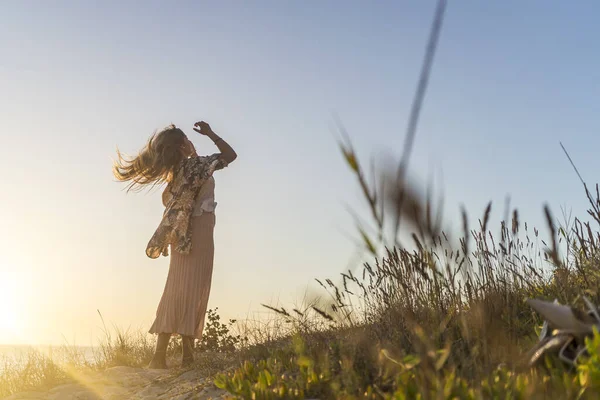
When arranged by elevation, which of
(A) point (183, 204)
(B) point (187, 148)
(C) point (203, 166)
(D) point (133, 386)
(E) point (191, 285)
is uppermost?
(B) point (187, 148)

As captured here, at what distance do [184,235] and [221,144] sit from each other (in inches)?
45.0

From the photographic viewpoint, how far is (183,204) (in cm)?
645

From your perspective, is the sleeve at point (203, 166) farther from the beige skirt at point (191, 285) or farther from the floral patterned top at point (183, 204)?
the beige skirt at point (191, 285)

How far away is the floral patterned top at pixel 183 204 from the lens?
6.41 metres

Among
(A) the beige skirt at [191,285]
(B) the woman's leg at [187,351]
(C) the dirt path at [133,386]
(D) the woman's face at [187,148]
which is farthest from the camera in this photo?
(D) the woman's face at [187,148]

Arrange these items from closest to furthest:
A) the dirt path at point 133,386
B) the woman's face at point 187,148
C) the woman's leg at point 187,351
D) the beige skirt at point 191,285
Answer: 1. the dirt path at point 133,386
2. the woman's leg at point 187,351
3. the beige skirt at point 191,285
4. the woman's face at point 187,148

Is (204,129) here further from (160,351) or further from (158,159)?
(160,351)

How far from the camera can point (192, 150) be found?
6738 mm

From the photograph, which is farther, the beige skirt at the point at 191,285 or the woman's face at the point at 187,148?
the woman's face at the point at 187,148

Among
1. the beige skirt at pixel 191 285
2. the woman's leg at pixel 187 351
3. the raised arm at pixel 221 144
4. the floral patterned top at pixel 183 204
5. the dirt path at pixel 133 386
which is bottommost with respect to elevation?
the dirt path at pixel 133 386

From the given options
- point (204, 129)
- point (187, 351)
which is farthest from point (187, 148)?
point (187, 351)

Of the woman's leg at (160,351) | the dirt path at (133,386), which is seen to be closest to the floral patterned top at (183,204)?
the woman's leg at (160,351)

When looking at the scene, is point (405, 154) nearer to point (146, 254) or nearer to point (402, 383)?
point (402, 383)

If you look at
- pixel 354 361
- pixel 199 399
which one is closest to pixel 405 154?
pixel 354 361
